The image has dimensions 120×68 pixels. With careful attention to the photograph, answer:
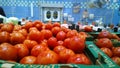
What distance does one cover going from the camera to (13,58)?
2.53 ft

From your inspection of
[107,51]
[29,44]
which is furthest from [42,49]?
[107,51]

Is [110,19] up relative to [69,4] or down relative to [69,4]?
down

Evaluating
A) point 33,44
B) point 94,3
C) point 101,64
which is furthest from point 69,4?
point 101,64

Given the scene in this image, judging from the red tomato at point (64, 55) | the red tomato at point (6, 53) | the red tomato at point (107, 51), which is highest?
the red tomato at point (6, 53)

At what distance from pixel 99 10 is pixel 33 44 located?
150 inches

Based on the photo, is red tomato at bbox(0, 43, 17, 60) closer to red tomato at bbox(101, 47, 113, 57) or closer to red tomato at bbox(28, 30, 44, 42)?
red tomato at bbox(28, 30, 44, 42)

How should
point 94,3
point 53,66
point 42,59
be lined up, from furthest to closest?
point 94,3, point 42,59, point 53,66

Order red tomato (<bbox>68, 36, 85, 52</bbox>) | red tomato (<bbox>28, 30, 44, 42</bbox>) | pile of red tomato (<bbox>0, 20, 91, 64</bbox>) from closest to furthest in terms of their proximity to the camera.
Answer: pile of red tomato (<bbox>0, 20, 91, 64</bbox>), red tomato (<bbox>68, 36, 85, 52</bbox>), red tomato (<bbox>28, 30, 44, 42</bbox>)

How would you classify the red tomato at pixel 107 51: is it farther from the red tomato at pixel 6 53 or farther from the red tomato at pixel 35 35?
the red tomato at pixel 6 53

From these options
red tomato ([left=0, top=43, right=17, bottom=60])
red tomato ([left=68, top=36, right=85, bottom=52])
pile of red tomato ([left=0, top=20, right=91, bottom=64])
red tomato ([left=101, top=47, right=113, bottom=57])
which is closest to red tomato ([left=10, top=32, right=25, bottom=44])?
pile of red tomato ([left=0, top=20, right=91, bottom=64])

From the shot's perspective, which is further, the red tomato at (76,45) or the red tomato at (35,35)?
the red tomato at (35,35)

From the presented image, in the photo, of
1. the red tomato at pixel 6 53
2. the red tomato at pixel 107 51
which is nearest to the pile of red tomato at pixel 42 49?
the red tomato at pixel 6 53

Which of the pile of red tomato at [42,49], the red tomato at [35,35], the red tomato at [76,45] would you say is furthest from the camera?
the red tomato at [35,35]

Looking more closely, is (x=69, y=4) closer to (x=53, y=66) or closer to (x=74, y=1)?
(x=74, y=1)
